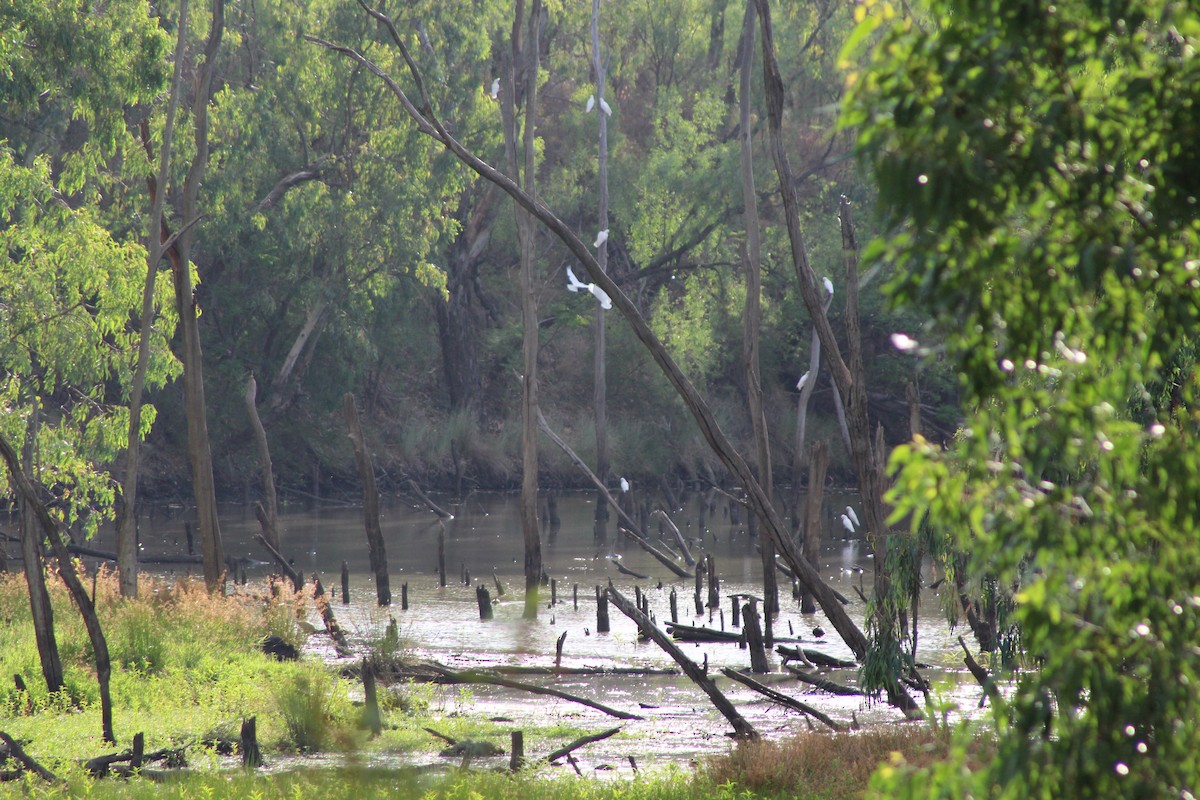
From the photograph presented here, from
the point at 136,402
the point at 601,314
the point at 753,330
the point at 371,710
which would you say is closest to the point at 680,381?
the point at 371,710

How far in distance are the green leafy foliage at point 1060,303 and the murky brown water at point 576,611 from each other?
687cm

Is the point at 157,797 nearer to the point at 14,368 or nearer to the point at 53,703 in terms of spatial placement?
the point at 53,703

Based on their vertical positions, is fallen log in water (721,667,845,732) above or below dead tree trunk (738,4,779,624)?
below

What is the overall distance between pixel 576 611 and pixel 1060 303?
615 inches

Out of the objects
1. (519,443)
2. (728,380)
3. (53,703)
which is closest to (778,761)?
(53,703)

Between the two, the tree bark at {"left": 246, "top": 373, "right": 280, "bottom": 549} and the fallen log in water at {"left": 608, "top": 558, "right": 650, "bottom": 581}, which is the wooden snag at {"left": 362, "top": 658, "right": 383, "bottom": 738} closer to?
the tree bark at {"left": 246, "top": 373, "right": 280, "bottom": 549}

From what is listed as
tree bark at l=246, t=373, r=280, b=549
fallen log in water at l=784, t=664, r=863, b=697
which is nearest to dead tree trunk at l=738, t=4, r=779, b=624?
fallen log in water at l=784, t=664, r=863, b=697

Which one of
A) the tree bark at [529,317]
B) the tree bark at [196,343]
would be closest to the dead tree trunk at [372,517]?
the tree bark at [529,317]

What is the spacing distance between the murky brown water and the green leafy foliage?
6867mm

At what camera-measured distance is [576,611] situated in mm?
18891

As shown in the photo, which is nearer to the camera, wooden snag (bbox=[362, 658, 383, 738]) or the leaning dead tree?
the leaning dead tree

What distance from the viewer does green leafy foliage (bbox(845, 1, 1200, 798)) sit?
3477 millimetres

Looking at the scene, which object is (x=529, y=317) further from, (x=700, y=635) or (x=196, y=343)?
(x=700, y=635)

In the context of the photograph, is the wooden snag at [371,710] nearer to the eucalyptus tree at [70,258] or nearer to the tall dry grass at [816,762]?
the tall dry grass at [816,762]
